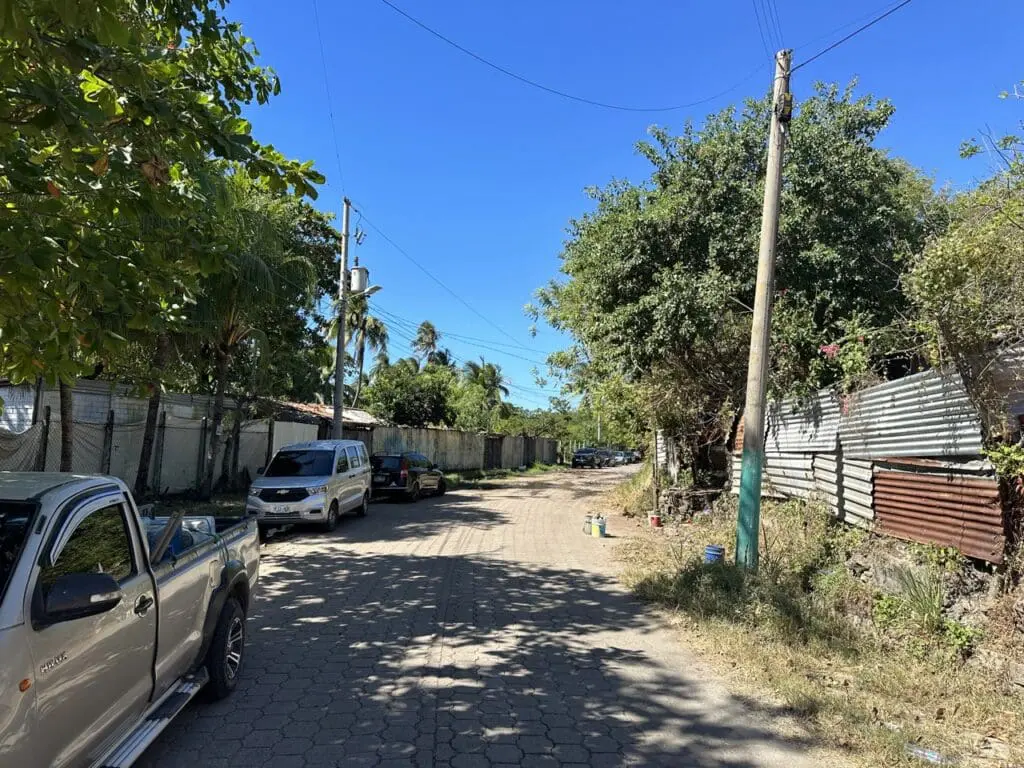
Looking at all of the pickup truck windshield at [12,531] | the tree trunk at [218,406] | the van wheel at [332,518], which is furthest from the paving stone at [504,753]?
the tree trunk at [218,406]

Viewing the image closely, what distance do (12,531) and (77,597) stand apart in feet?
1.95

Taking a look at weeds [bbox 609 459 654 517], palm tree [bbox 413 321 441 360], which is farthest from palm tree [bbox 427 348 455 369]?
weeds [bbox 609 459 654 517]

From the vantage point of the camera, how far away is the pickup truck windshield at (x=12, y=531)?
292cm

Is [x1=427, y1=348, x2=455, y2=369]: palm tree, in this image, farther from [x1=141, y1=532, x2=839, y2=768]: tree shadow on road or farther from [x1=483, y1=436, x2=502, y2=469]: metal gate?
[x1=141, y1=532, x2=839, y2=768]: tree shadow on road

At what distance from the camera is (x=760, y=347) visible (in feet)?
27.0

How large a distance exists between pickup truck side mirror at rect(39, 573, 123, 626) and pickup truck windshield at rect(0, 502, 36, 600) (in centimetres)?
23

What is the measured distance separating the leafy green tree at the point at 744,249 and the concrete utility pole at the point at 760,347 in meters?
2.62

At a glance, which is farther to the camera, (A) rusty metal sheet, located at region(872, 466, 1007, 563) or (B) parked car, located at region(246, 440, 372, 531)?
(B) parked car, located at region(246, 440, 372, 531)

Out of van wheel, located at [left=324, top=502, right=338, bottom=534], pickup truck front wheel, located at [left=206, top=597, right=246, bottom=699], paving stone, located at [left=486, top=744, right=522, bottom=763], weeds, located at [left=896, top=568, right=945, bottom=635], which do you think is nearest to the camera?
paving stone, located at [left=486, top=744, right=522, bottom=763]

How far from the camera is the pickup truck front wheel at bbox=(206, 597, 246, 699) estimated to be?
15.4 feet

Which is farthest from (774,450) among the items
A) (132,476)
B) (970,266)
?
(132,476)

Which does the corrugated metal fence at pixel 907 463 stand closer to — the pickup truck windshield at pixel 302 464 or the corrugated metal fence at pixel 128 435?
the corrugated metal fence at pixel 128 435

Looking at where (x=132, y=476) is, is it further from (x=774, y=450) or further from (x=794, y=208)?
(x=794, y=208)

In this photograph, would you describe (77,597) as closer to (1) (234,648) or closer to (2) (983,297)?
(1) (234,648)
